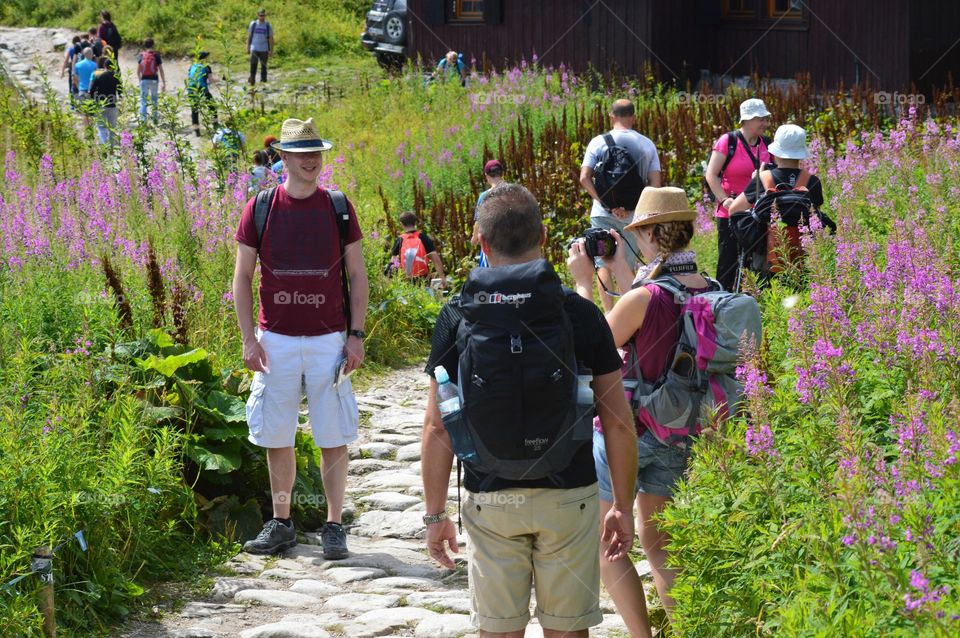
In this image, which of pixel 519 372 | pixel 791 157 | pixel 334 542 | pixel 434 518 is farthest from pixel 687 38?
pixel 519 372

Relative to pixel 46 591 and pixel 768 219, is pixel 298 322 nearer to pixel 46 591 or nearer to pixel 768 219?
pixel 46 591

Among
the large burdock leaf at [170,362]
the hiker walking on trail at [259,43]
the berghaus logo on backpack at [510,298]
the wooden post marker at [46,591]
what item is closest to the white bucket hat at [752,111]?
the large burdock leaf at [170,362]

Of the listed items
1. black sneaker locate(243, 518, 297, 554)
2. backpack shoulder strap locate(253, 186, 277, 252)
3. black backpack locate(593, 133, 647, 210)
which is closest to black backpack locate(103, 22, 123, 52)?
black backpack locate(593, 133, 647, 210)

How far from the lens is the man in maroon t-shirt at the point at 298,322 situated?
6168 millimetres

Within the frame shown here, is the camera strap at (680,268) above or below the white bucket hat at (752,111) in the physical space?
below

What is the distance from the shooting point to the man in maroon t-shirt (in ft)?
20.2

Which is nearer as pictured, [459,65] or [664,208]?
[664,208]

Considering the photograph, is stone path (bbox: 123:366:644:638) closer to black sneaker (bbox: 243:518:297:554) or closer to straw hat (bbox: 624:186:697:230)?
black sneaker (bbox: 243:518:297:554)

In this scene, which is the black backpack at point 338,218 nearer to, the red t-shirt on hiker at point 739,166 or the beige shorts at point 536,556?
the beige shorts at point 536,556

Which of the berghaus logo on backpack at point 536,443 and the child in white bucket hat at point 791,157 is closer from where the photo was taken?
the berghaus logo on backpack at point 536,443

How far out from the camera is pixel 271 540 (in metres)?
6.32

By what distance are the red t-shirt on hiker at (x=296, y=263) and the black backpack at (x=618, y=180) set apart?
3.22 metres

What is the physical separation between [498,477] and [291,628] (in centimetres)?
178

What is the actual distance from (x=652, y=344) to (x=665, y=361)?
0.08m
